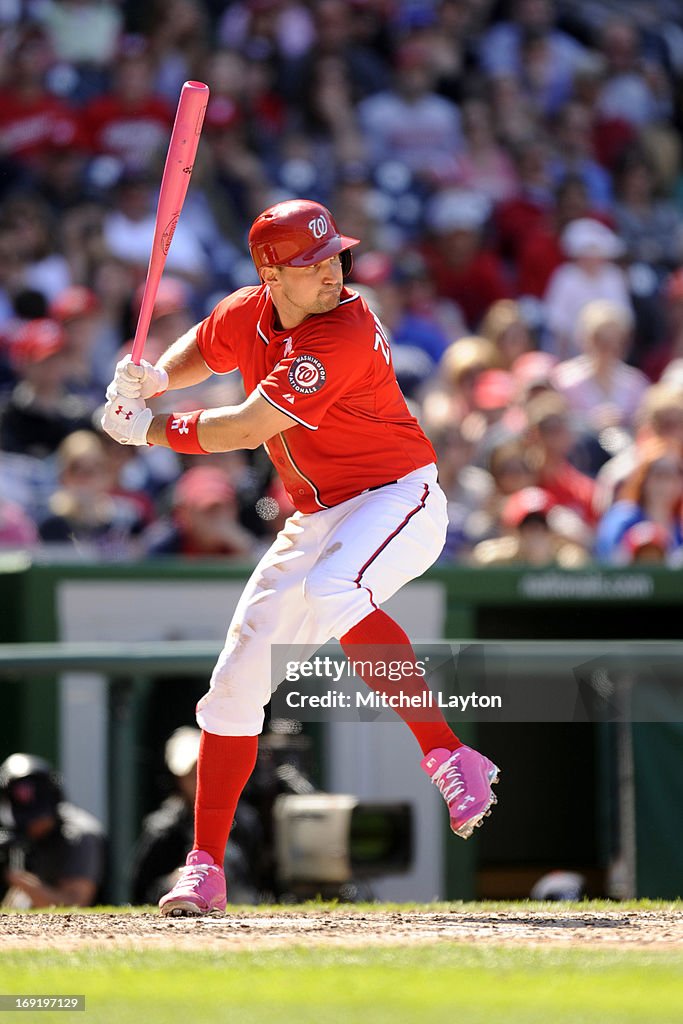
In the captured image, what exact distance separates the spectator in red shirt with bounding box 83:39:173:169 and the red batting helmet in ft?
21.6

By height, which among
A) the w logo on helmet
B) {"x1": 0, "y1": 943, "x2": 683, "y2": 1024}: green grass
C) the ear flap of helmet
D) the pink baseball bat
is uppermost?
the pink baseball bat

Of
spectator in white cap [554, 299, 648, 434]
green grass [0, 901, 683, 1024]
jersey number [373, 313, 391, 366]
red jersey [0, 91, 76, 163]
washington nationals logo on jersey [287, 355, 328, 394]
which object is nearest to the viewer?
green grass [0, 901, 683, 1024]

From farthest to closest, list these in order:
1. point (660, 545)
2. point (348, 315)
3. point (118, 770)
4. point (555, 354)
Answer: point (555, 354) → point (660, 545) → point (118, 770) → point (348, 315)

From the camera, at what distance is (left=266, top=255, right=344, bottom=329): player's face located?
4.62 metres

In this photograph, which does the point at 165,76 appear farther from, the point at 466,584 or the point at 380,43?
the point at 466,584

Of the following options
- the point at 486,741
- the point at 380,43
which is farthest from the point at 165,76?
the point at 486,741

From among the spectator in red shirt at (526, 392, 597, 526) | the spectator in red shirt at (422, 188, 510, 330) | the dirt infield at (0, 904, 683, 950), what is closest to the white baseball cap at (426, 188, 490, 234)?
the spectator in red shirt at (422, 188, 510, 330)

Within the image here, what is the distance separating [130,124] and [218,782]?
281 inches

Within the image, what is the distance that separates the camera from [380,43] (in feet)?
43.3

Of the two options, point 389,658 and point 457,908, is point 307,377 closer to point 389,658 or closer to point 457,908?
point 389,658

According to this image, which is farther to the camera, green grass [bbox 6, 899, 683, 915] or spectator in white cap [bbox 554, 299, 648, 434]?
spectator in white cap [bbox 554, 299, 648, 434]

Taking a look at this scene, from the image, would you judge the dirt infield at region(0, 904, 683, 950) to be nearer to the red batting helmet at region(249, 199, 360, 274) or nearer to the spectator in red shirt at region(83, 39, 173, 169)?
the red batting helmet at region(249, 199, 360, 274)

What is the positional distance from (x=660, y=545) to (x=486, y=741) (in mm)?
1445

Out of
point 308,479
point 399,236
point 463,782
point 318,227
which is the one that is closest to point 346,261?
point 318,227
